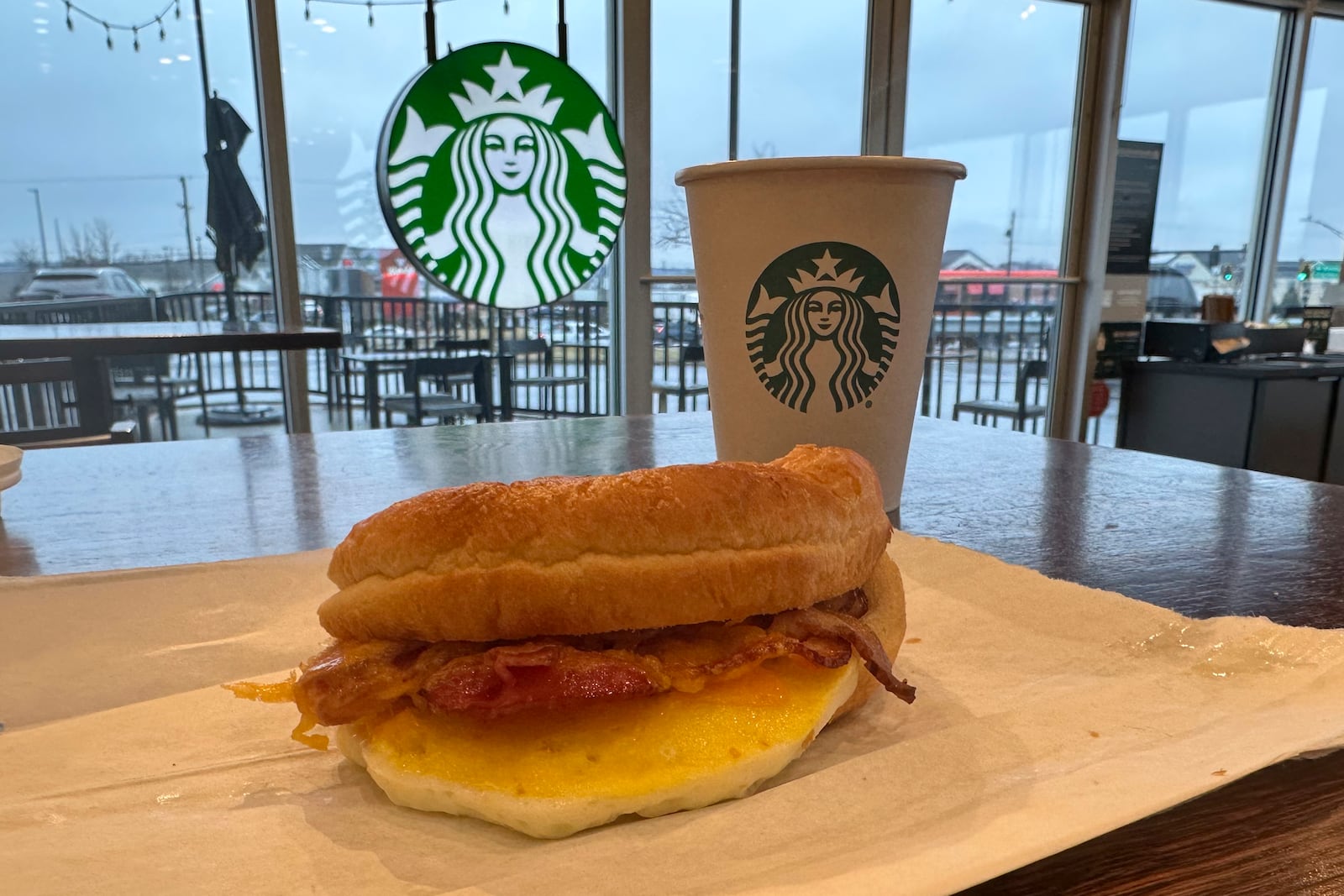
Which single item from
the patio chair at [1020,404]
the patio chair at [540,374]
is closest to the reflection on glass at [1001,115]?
the patio chair at [1020,404]

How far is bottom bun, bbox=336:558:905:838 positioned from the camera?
20.8 inches

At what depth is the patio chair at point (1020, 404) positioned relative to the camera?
6402mm

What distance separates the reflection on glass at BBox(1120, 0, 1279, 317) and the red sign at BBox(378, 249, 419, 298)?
500 centimetres

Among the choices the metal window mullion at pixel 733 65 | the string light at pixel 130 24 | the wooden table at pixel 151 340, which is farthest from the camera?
the metal window mullion at pixel 733 65

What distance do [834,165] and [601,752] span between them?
2.35 feet

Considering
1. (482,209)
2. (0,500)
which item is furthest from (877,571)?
(482,209)

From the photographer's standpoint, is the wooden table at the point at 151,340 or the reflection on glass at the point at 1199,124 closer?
the wooden table at the point at 151,340

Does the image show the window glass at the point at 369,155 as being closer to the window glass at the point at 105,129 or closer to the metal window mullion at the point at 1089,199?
the window glass at the point at 105,129

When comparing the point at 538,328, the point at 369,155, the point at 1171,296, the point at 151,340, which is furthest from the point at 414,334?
the point at 1171,296

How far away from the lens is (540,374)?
541 cm

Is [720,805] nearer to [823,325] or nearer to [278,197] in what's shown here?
[823,325]

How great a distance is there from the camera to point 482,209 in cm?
405

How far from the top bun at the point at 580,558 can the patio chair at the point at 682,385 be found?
4.70 meters

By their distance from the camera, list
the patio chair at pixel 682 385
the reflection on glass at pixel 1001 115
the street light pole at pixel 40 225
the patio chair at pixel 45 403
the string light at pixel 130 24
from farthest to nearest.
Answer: the reflection on glass at pixel 1001 115
the patio chair at pixel 682 385
the street light pole at pixel 40 225
the string light at pixel 130 24
the patio chair at pixel 45 403
